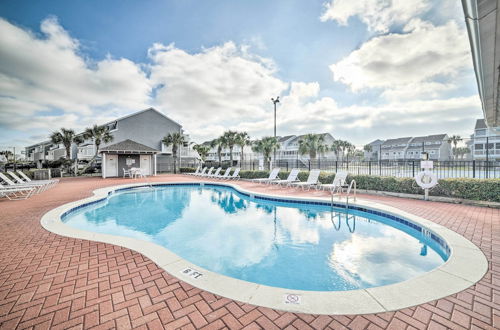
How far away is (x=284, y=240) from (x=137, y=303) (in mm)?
3506

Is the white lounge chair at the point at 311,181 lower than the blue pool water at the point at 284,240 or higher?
Answer: higher

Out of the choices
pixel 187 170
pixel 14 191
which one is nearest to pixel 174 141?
pixel 187 170

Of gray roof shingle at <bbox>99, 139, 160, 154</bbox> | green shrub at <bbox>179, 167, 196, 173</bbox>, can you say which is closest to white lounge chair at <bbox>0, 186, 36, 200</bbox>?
gray roof shingle at <bbox>99, 139, 160, 154</bbox>

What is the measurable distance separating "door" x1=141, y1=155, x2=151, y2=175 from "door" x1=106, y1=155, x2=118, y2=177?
86.5 inches

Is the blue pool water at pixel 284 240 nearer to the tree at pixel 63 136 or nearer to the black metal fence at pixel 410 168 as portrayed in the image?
the black metal fence at pixel 410 168

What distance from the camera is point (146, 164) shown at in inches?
833

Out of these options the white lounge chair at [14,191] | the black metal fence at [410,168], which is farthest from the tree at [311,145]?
the white lounge chair at [14,191]

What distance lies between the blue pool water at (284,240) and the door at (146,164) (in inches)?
508

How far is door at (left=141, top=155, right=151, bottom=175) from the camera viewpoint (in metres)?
20.8

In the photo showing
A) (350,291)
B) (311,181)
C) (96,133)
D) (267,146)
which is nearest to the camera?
(350,291)

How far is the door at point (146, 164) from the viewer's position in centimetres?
2083

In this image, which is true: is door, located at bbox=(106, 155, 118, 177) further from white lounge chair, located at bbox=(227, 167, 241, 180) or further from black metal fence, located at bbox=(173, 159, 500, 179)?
black metal fence, located at bbox=(173, 159, 500, 179)

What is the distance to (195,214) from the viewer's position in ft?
24.8

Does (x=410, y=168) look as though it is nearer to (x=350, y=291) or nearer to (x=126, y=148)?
(x=350, y=291)
